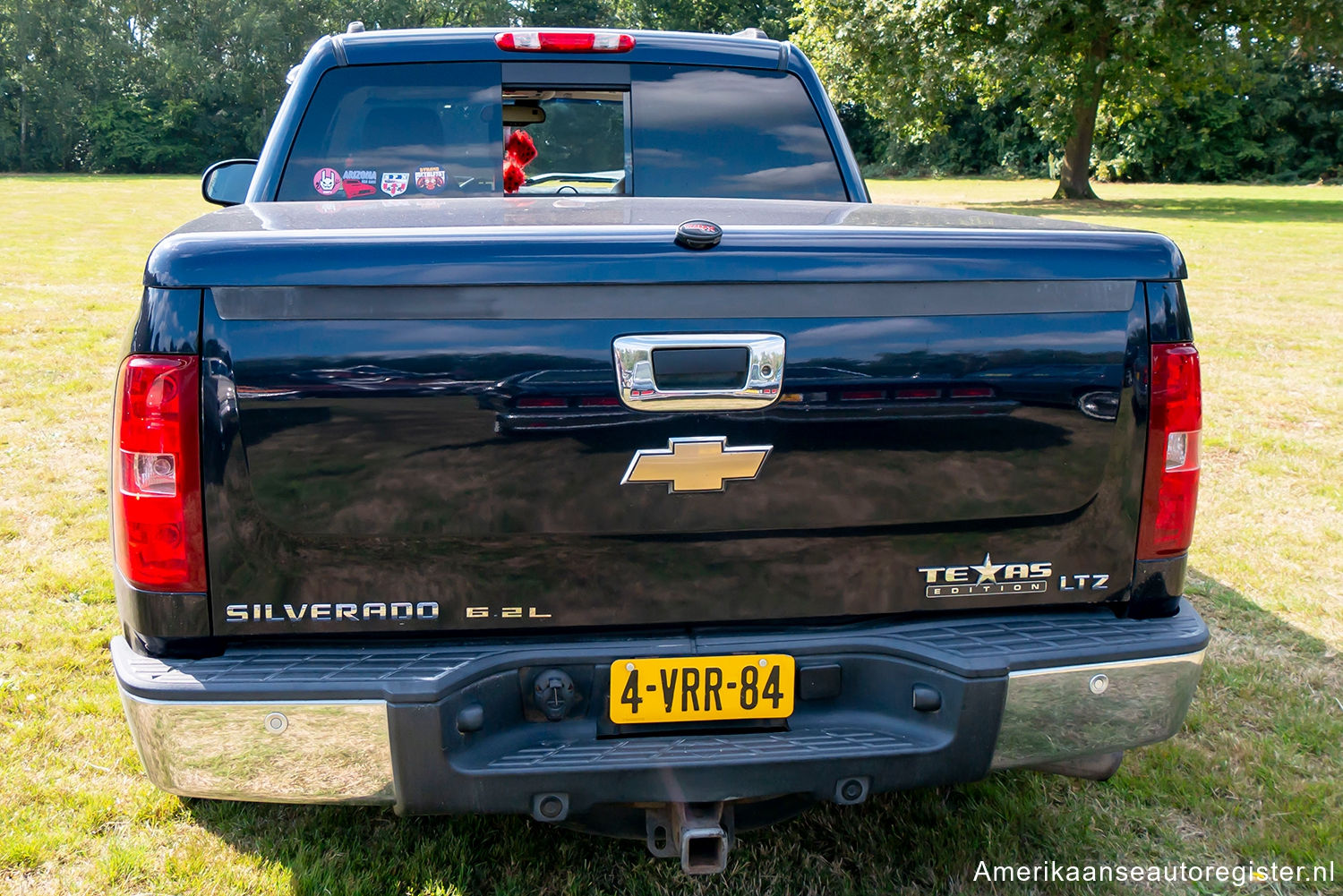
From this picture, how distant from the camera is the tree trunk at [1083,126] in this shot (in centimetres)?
2662

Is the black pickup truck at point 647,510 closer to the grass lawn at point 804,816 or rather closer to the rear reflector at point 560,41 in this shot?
the grass lawn at point 804,816

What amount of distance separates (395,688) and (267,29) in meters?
58.8

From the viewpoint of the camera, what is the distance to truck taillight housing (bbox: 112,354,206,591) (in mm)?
1859

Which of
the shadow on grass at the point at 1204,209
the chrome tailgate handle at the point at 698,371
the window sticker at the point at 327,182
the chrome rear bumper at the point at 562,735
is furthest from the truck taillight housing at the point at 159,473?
the shadow on grass at the point at 1204,209

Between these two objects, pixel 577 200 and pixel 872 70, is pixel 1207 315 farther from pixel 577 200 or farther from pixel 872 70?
pixel 872 70

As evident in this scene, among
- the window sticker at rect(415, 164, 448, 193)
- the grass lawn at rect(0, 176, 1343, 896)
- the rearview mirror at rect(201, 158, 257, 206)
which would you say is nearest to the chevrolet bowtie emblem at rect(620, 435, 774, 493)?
the grass lawn at rect(0, 176, 1343, 896)

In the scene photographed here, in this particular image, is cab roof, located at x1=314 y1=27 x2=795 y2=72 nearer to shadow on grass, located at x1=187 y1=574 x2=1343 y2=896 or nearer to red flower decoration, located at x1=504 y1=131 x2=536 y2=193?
red flower decoration, located at x1=504 y1=131 x2=536 y2=193

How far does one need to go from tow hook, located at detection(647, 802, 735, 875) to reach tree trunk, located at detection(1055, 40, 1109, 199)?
28.3 meters

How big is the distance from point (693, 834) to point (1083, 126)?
1232 inches

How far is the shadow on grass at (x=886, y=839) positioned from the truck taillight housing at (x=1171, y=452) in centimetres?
100

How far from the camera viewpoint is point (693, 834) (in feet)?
6.57

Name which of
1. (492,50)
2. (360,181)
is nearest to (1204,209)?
(492,50)

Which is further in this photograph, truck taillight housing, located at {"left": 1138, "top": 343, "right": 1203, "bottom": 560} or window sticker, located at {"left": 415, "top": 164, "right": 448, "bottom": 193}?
window sticker, located at {"left": 415, "top": 164, "right": 448, "bottom": 193}

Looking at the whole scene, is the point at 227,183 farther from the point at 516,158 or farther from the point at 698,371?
the point at 698,371
